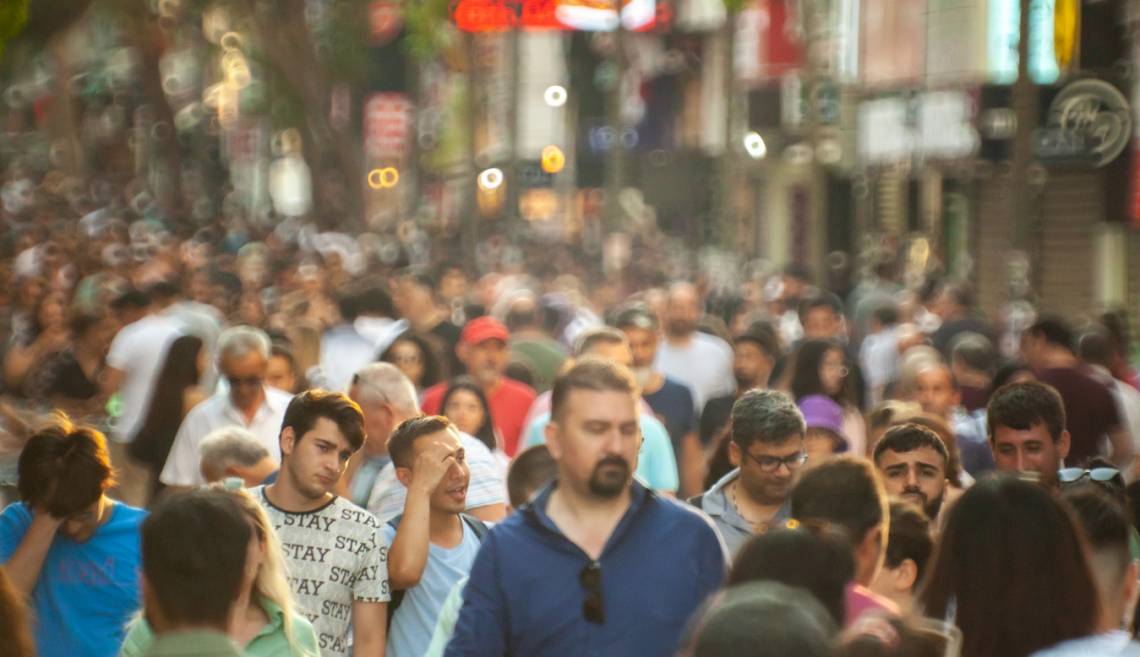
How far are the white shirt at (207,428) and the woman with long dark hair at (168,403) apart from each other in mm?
725

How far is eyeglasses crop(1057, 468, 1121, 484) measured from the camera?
8133mm

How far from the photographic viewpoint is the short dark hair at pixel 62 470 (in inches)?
283

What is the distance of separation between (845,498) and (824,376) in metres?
5.83

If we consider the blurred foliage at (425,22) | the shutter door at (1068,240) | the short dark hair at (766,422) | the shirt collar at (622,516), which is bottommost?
the shutter door at (1068,240)

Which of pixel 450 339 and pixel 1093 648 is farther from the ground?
pixel 1093 648

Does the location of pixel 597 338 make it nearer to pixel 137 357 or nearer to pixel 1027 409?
pixel 137 357

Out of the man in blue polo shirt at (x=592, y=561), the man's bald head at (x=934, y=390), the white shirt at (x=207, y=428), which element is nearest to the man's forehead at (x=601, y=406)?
Result: the man in blue polo shirt at (x=592, y=561)

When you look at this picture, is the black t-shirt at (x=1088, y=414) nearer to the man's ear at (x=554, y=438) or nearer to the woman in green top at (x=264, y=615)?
the man's ear at (x=554, y=438)

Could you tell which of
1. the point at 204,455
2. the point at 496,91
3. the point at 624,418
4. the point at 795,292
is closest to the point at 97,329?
the point at 204,455

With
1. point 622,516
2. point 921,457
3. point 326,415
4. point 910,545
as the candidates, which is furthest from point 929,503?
point 622,516

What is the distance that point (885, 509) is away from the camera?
596 centimetres

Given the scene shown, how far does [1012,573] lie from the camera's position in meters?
5.02

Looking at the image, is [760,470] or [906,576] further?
[760,470]

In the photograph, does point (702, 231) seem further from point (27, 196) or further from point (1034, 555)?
point (1034, 555)
